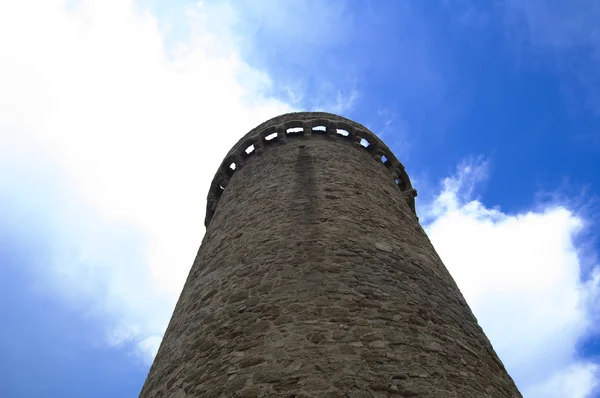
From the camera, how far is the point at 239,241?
23.0 feet

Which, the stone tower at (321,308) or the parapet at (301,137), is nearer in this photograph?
the stone tower at (321,308)

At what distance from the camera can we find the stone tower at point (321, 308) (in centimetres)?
439

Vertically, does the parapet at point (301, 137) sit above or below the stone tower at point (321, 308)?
above

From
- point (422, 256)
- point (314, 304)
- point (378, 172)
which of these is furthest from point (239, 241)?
point (378, 172)

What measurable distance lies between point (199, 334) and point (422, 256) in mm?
3427

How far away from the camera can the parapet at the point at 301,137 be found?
35.9 ft

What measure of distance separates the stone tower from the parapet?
225 cm

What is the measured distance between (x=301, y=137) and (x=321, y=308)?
6.33m

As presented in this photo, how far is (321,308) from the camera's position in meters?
5.01

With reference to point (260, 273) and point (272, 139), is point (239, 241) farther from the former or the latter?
point (272, 139)

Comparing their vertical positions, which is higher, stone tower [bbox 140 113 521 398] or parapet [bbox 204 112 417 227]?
parapet [bbox 204 112 417 227]

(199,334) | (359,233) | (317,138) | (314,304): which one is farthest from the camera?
(317,138)

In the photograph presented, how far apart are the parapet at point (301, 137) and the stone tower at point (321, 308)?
7.39ft

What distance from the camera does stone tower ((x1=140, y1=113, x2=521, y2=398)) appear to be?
173 inches
